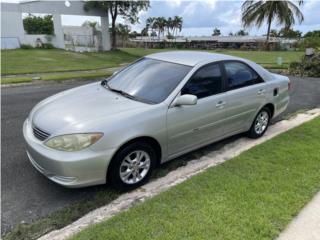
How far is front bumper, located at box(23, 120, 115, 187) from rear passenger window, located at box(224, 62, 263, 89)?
236 centimetres

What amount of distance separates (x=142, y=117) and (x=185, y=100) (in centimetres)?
61

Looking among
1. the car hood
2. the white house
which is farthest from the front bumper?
the white house

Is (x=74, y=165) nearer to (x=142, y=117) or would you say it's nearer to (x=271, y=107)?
(x=142, y=117)

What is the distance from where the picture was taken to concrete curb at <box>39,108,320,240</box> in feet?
9.78

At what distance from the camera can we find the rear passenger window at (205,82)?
13.7ft

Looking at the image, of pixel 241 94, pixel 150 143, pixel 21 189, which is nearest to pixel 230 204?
pixel 150 143

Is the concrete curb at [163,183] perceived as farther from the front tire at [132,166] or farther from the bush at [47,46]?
the bush at [47,46]

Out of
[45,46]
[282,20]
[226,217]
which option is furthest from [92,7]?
[226,217]

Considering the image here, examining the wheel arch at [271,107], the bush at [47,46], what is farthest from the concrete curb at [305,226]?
the bush at [47,46]

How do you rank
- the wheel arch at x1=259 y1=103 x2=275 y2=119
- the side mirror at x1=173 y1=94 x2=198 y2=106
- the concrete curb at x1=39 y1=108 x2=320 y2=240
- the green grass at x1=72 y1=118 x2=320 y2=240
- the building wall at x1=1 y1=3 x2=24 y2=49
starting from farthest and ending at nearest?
the building wall at x1=1 y1=3 x2=24 y2=49 → the wheel arch at x1=259 y1=103 x2=275 y2=119 → the side mirror at x1=173 y1=94 x2=198 y2=106 → the concrete curb at x1=39 y1=108 x2=320 y2=240 → the green grass at x1=72 y1=118 x2=320 y2=240

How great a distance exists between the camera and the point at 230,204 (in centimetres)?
321

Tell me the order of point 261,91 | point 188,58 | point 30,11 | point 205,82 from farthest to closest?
point 30,11
point 261,91
point 188,58
point 205,82

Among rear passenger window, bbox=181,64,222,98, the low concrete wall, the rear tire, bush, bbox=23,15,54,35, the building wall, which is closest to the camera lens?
rear passenger window, bbox=181,64,222,98

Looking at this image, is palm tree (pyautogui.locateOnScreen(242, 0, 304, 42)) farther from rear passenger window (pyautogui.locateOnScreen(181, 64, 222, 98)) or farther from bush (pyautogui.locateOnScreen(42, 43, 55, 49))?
rear passenger window (pyautogui.locateOnScreen(181, 64, 222, 98))
